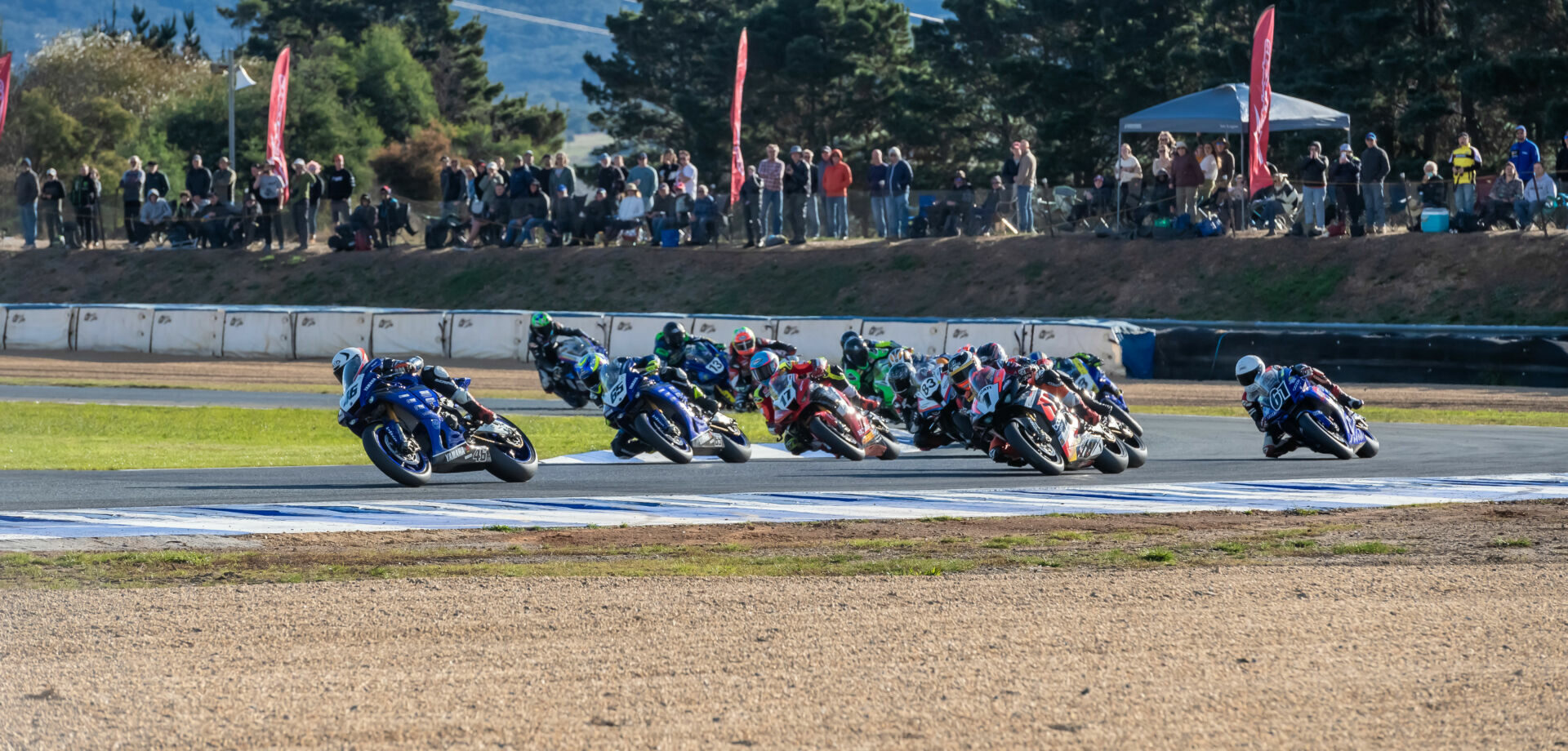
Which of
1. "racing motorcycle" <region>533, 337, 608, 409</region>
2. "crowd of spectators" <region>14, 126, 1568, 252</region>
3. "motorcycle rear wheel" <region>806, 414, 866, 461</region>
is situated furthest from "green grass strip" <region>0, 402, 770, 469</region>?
"crowd of spectators" <region>14, 126, 1568, 252</region>

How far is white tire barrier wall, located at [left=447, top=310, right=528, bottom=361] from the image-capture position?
29.7m

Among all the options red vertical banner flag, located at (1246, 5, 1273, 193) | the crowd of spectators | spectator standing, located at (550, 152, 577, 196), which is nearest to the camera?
red vertical banner flag, located at (1246, 5, 1273, 193)

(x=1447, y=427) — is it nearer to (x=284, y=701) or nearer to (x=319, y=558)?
(x=319, y=558)

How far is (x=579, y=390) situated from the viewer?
21.1m

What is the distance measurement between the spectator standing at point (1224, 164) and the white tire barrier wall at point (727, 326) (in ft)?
26.7

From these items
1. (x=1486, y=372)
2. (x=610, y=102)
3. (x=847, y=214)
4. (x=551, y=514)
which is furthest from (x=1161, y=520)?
(x=610, y=102)

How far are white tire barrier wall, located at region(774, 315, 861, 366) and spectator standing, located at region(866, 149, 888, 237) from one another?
14.8 feet

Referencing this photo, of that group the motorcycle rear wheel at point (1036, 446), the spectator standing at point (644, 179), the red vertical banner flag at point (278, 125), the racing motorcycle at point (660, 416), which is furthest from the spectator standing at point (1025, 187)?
the motorcycle rear wheel at point (1036, 446)

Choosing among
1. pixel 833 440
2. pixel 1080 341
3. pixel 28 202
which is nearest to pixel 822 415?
pixel 833 440

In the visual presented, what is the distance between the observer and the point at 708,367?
19.3m

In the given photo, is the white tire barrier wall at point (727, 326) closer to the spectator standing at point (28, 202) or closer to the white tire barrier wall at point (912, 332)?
the white tire barrier wall at point (912, 332)

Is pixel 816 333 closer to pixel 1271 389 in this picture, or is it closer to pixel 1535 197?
pixel 1535 197

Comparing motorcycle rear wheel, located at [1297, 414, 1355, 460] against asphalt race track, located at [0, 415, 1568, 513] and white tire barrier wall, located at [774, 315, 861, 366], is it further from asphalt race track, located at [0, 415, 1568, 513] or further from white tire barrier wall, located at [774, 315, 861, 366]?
white tire barrier wall, located at [774, 315, 861, 366]

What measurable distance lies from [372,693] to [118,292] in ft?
117
